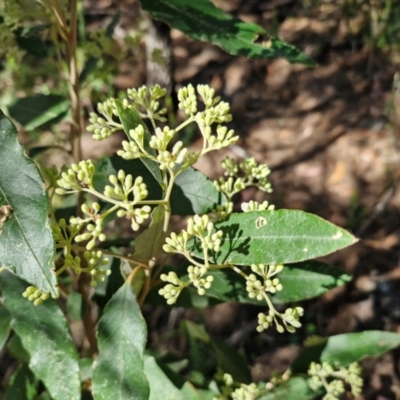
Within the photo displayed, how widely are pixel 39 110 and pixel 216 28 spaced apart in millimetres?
548

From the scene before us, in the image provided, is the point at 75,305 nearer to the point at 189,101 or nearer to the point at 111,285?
the point at 111,285

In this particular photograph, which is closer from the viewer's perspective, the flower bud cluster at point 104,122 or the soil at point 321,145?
the flower bud cluster at point 104,122

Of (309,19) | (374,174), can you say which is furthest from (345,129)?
(309,19)

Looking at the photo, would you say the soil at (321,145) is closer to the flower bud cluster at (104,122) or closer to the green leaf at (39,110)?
the green leaf at (39,110)

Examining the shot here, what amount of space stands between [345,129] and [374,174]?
13.5 inches

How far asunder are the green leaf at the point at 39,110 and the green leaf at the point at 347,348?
90 cm

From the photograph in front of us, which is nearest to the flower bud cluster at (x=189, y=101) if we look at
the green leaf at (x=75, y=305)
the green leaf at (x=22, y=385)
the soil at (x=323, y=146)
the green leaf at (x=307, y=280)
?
the green leaf at (x=307, y=280)

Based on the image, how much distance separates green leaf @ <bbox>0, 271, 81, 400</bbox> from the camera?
38.5 inches

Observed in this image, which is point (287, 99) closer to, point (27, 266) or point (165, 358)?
point (165, 358)

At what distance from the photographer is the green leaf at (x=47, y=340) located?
3.21 ft

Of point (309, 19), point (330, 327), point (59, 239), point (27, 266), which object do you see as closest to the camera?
point (27, 266)

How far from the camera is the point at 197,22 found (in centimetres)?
111

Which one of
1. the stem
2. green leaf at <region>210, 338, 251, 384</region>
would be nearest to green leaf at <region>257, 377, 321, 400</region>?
green leaf at <region>210, 338, 251, 384</region>

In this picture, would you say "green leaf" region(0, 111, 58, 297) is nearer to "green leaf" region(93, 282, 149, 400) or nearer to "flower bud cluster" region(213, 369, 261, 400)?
"green leaf" region(93, 282, 149, 400)
